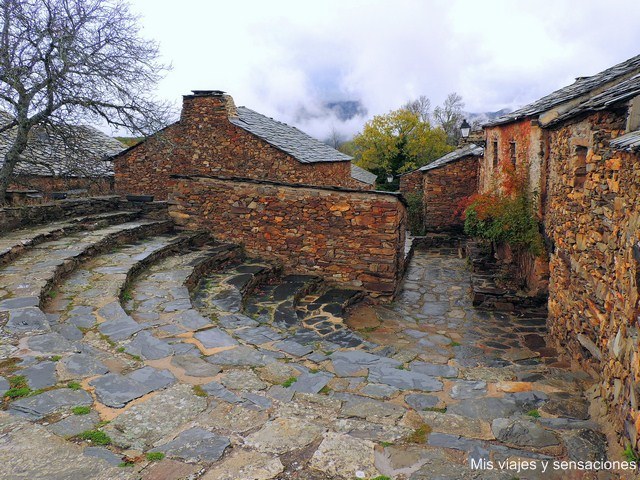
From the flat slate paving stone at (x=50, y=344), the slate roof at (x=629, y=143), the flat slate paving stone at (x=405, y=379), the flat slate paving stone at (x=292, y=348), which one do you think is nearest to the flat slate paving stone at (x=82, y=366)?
the flat slate paving stone at (x=50, y=344)

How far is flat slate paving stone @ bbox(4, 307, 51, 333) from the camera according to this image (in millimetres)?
4160

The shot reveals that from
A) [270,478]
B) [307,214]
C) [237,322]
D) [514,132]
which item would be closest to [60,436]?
[270,478]

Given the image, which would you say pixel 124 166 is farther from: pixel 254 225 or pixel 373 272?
pixel 373 272

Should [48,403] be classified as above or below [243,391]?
above

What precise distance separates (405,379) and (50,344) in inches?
134

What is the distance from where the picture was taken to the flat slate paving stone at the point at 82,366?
3.53 meters

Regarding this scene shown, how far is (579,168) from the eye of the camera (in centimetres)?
A: 560

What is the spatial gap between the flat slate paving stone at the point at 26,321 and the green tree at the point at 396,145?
2893 centimetres

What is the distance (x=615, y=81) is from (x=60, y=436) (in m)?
8.58

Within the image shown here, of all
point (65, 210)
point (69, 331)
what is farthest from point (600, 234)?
point (65, 210)

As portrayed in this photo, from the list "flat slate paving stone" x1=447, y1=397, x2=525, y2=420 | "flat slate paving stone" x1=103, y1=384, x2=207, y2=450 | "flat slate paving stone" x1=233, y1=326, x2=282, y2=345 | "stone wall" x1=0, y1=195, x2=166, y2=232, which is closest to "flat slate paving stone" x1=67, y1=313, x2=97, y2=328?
"flat slate paving stone" x1=233, y1=326, x2=282, y2=345

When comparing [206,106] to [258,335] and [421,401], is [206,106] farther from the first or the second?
[421,401]

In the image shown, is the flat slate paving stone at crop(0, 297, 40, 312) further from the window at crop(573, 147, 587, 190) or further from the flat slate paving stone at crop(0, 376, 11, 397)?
the window at crop(573, 147, 587, 190)

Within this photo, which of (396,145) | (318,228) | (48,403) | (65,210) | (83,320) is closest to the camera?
(48,403)
